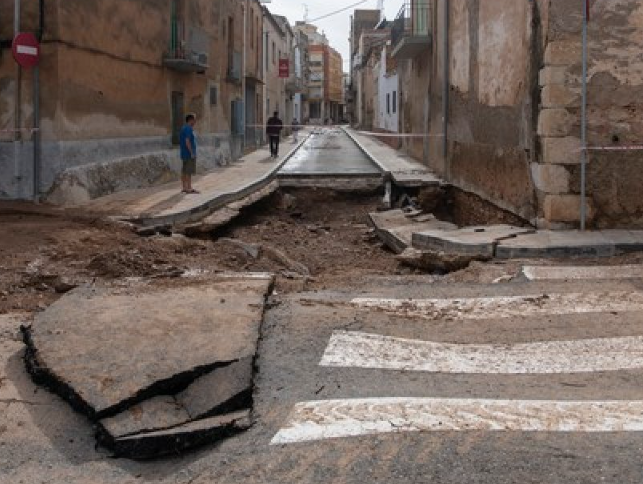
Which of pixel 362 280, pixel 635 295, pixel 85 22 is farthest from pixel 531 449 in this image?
pixel 85 22

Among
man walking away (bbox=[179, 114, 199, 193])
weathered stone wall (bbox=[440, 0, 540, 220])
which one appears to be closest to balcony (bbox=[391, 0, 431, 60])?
weathered stone wall (bbox=[440, 0, 540, 220])

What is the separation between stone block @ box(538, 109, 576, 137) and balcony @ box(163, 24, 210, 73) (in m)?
10.1

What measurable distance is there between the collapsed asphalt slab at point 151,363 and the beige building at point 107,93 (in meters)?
6.40

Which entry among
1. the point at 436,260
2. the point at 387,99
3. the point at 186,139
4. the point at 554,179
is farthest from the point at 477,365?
the point at 387,99

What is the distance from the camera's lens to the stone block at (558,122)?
9969mm

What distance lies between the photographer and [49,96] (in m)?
12.3

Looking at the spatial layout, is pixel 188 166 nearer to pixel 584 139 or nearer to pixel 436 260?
pixel 436 260

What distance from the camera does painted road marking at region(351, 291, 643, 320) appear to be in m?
6.61

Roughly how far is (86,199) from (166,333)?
8414mm

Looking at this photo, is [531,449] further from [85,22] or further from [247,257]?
[85,22]

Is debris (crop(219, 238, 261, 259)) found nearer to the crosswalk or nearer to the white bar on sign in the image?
the white bar on sign

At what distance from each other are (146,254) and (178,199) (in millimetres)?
4414

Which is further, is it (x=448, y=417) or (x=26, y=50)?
(x=26, y=50)

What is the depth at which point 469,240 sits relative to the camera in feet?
32.2
